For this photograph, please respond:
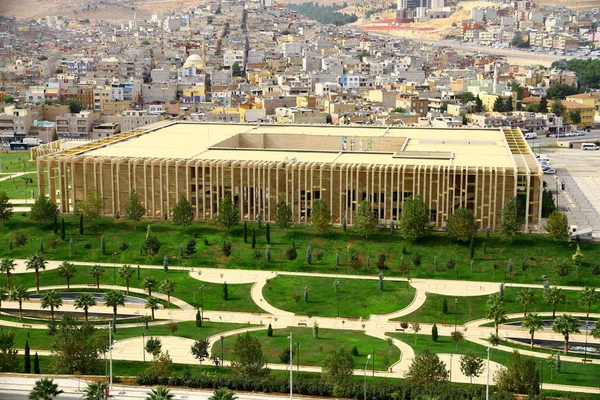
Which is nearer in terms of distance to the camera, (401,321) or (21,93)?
(401,321)

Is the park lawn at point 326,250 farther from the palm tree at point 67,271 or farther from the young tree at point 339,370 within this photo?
the young tree at point 339,370

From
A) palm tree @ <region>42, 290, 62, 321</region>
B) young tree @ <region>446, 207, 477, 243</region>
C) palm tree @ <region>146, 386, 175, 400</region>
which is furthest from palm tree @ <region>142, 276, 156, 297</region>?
young tree @ <region>446, 207, 477, 243</region>

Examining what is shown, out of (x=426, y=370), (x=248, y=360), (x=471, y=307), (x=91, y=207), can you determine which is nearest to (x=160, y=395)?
(x=248, y=360)

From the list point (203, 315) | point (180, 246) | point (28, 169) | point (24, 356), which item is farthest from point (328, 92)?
point (24, 356)

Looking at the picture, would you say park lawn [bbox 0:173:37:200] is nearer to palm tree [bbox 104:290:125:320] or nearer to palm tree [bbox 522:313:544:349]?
palm tree [bbox 104:290:125:320]

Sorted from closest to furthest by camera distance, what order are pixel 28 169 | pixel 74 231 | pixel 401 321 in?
pixel 401 321 < pixel 74 231 < pixel 28 169

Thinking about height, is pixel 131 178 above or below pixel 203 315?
above

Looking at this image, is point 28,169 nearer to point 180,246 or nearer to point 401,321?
point 180,246
